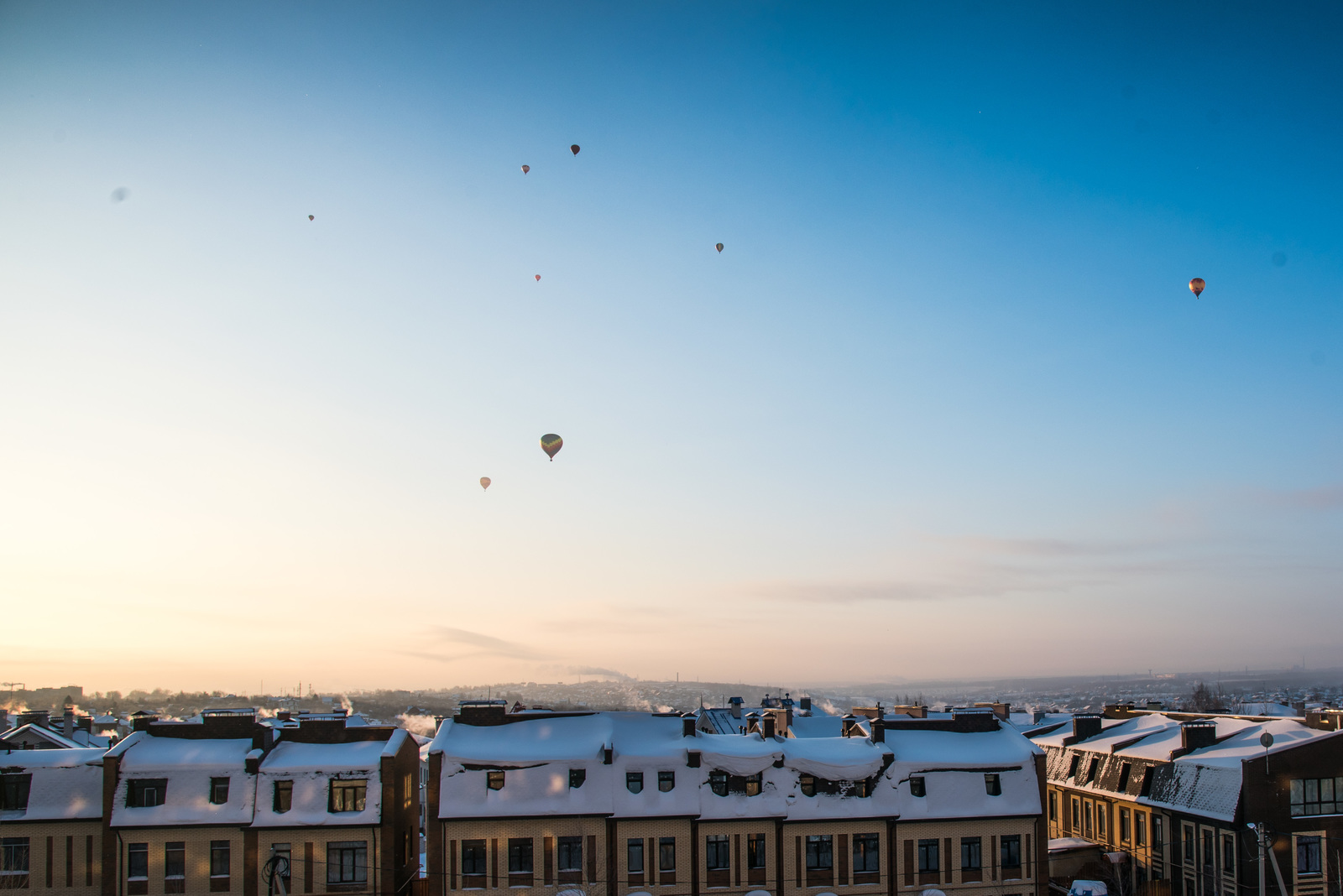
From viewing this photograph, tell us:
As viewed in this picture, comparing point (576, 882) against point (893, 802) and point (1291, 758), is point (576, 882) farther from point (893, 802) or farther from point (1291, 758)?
point (1291, 758)

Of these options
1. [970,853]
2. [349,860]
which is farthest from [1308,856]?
[349,860]

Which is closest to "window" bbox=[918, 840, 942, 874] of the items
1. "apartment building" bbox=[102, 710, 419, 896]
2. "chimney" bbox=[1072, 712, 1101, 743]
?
"chimney" bbox=[1072, 712, 1101, 743]

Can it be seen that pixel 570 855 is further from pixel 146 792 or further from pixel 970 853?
pixel 146 792

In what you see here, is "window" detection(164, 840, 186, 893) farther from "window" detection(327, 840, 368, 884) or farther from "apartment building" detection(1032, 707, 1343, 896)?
"apartment building" detection(1032, 707, 1343, 896)

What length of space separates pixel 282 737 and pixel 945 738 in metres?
29.4

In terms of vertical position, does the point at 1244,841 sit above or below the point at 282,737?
below

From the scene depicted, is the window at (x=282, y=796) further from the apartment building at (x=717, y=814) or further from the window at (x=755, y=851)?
the window at (x=755, y=851)

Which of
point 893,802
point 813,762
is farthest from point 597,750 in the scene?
point 893,802

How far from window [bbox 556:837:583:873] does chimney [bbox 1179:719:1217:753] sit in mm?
28759

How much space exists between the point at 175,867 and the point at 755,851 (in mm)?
23187

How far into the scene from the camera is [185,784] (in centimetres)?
4069

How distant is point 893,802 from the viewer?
141 ft

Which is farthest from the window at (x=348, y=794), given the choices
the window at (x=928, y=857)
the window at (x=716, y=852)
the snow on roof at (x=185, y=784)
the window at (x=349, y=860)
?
the window at (x=928, y=857)

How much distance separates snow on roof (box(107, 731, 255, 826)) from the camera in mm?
40062
